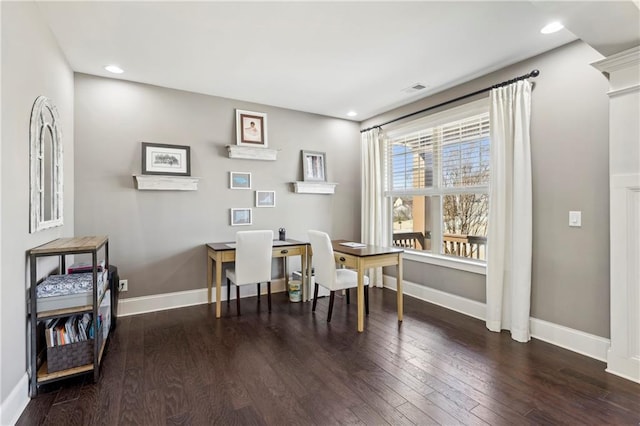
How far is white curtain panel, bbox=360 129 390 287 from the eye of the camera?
458cm

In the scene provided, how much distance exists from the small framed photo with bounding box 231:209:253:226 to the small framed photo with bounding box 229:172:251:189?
1.02 ft

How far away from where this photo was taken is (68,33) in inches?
99.8

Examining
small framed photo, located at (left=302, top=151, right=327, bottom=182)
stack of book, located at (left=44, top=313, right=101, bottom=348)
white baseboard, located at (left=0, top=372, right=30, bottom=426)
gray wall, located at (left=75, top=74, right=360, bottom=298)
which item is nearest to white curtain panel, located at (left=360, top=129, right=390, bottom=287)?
small framed photo, located at (left=302, top=151, right=327, bottom=182)

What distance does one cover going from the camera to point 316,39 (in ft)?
8.61

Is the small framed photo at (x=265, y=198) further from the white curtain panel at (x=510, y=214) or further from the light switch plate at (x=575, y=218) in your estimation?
the light switch plate at (x=575, y=218)

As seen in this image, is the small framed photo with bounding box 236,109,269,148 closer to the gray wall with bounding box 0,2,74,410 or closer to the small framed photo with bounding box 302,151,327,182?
the small framed photo with bounding box 302,151,327,182

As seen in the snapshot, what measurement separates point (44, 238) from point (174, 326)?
1.40 meters

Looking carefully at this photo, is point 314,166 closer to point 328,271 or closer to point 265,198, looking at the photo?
point 265,198

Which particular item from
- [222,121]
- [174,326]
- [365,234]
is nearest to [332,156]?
[365,234]

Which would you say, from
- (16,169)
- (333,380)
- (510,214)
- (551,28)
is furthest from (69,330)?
(551,28)

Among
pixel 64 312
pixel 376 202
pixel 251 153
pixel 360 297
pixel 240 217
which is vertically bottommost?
pixel 360 297

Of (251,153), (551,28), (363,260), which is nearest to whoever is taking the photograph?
(551,28)

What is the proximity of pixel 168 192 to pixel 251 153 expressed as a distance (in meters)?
1.10

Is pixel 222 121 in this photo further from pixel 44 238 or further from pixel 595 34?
pixel 595 34
